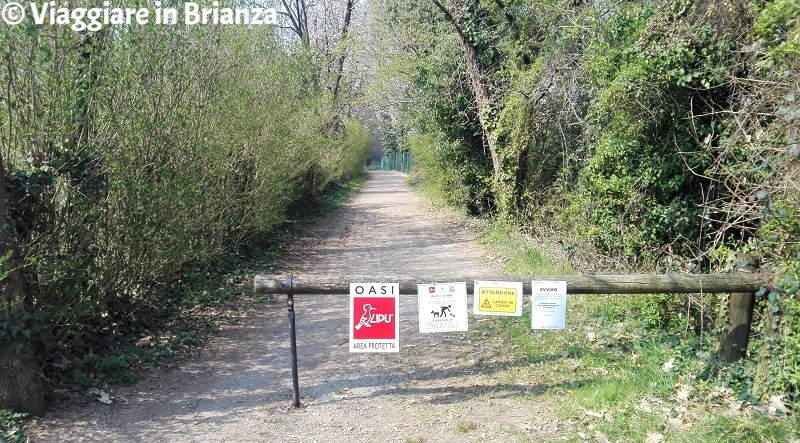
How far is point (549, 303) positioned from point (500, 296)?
0.44m

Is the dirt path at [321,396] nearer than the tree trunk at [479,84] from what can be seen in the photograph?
Yes

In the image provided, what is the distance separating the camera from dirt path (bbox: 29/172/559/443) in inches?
183

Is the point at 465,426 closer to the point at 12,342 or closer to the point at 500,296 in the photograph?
the point at 500,296

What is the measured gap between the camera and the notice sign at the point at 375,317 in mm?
5113

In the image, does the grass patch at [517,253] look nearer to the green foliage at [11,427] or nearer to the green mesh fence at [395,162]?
the green foliage at [11,427]

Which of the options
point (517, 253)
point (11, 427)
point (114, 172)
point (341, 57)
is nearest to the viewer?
point (11, 427)

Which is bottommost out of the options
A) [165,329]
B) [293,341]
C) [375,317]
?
[165,329]

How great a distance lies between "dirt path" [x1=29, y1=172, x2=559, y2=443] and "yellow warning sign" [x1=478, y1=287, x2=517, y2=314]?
832 mm

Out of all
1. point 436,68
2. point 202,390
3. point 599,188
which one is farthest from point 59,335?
point 436,68

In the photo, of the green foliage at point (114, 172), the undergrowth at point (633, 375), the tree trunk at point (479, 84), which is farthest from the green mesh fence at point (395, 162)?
the undergrowth at point (633, 375)

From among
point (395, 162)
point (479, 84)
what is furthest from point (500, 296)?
point (395, 162)

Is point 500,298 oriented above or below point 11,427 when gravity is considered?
above

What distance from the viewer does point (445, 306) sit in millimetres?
5188

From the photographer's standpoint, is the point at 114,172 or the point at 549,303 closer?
the point at 549,303
